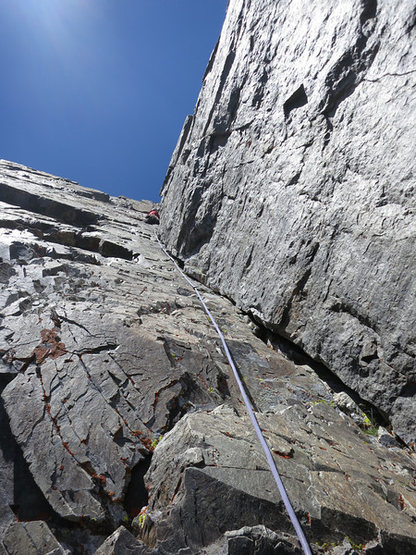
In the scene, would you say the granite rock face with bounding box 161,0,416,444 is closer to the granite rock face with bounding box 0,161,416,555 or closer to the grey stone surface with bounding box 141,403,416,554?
the granite rock face with bounding box 0,161,416,555

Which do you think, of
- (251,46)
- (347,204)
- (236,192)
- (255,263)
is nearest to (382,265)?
(347,204)

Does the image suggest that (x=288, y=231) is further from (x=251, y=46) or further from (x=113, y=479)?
(x=251, y=46)

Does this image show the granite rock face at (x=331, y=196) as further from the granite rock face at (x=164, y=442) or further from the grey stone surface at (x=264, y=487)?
the grey stone surface at (x=264, y=487)

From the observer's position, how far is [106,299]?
272 inches

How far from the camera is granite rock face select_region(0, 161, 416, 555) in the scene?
9.09ft

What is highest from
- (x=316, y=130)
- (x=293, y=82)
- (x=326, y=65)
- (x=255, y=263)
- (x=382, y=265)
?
(x=293, y=82)

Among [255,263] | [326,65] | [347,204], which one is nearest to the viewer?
[347,204]

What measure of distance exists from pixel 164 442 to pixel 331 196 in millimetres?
5110

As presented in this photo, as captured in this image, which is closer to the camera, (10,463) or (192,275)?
(10,463)

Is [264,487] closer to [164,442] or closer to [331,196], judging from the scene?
[164,442]

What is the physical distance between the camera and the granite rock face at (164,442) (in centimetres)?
277

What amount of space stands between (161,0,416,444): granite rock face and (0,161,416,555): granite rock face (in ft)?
3.11

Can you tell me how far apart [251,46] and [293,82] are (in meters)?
4.44

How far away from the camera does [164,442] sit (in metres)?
3.67
